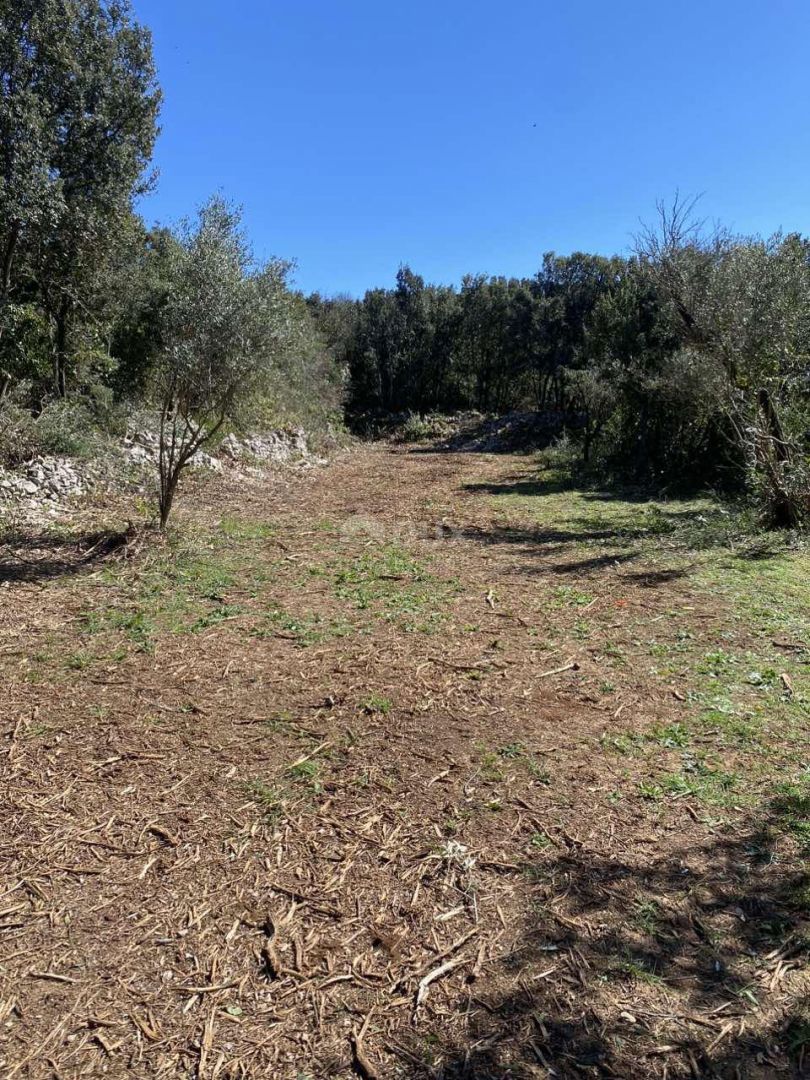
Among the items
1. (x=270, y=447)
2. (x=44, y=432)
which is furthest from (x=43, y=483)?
(x=270, y=447)

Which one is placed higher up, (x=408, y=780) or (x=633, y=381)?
(x=633, y=381)

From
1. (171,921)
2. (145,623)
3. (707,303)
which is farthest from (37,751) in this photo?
(707,303)

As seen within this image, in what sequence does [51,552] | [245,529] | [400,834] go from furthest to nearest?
[245,529] < [51,552] < [400,834]

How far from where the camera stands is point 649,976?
100 inches

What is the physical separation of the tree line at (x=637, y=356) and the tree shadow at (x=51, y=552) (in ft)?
31.1

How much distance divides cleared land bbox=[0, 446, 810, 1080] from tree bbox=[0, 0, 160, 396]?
7.04m

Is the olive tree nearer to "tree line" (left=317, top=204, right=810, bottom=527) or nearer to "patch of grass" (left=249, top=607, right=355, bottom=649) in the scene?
"patch of grass" (left=249, top=607, right=355, bottom=649)

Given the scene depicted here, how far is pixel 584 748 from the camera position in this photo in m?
4.27

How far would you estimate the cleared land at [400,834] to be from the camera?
236 centimetres

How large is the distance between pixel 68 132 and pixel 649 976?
44.9 ft

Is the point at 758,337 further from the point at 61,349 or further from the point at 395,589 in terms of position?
the point at 61,349

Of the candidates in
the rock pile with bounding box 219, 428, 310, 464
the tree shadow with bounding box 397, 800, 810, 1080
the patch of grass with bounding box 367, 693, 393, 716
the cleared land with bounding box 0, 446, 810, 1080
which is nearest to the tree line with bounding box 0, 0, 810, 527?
the rock pile with bounding box 219, 428, 310, 464

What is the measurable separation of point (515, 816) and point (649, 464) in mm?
17279

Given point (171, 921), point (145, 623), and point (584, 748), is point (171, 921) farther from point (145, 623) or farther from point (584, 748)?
point (145, 623)
